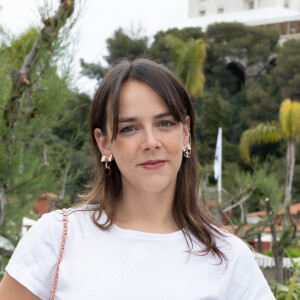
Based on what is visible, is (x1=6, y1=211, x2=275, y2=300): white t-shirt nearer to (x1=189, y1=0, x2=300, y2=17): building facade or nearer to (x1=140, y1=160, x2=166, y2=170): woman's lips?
(x1=140, y1=160, x2=166, y2=170): woman's lips

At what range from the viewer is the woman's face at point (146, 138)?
1435 mm

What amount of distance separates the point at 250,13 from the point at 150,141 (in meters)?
56.3

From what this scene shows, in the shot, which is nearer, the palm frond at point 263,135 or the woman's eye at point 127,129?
the woman's eye at point 127,129

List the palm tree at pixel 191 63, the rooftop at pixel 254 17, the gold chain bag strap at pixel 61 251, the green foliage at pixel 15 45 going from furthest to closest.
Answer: the rooftop at pixel 254 17 < the palm tree at pixel 191 63 < the green foliage at pixel 15 45 < the gold chain bag strap at pixel 61 251

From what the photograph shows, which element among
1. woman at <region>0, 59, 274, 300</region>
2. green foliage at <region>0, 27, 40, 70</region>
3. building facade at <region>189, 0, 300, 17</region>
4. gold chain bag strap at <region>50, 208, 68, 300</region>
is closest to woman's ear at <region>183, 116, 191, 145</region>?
woman at <region>0, 59, 274, 300</region>

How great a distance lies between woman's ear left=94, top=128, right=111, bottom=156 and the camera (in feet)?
5.03

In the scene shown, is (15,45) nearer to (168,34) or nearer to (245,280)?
(245,280)

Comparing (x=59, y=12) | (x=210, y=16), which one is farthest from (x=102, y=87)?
(x=210, y=16)

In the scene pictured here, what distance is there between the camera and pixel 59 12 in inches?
134

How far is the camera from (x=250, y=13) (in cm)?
5550

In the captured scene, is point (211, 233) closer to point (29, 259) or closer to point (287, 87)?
point (29, 259)

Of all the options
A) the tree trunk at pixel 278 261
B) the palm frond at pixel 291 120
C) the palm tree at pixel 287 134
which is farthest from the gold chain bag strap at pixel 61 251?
the palm frond at pixel 291 120

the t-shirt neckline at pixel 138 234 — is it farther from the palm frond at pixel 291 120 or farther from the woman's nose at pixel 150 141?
the palm frond at pixel 291 120

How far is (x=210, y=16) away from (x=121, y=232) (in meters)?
57.0
